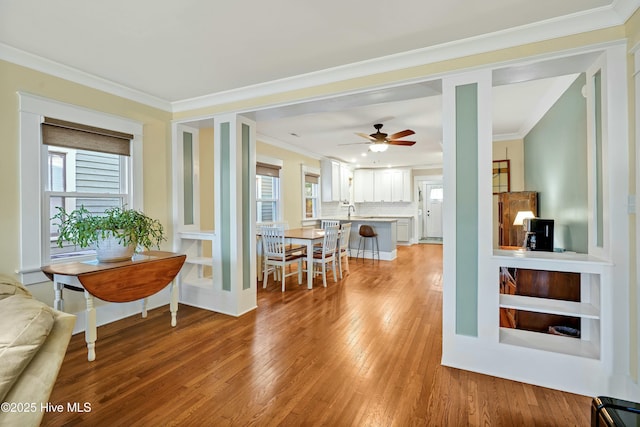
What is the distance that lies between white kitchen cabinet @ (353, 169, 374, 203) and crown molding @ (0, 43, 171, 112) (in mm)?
6147

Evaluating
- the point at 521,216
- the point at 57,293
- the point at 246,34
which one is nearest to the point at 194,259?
the point at 57,293

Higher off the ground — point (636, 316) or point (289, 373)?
point (636, 316)

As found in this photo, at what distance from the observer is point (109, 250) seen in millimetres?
2578

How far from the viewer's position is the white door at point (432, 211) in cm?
959

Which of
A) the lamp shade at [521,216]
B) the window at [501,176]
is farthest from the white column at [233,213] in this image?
the window at [501,176]

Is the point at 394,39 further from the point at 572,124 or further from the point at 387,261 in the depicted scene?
the point at 387,261

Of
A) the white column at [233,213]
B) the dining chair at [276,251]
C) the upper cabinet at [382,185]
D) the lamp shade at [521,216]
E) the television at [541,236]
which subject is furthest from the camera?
the upper cabinet at [382,185]

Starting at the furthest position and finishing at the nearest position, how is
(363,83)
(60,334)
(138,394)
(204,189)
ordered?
(204,189)
(363,83)
(138,394)
(60,334)

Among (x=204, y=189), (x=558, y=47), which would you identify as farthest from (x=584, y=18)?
(x=204, y=189)

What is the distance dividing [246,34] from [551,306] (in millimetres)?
2844

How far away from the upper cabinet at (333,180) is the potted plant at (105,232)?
4687 millimetres

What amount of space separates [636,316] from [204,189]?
4213 millimetres

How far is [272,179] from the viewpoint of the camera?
5.53 meters

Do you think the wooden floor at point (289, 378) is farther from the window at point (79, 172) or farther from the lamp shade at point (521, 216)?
the lamp shade at point (521, 216)
